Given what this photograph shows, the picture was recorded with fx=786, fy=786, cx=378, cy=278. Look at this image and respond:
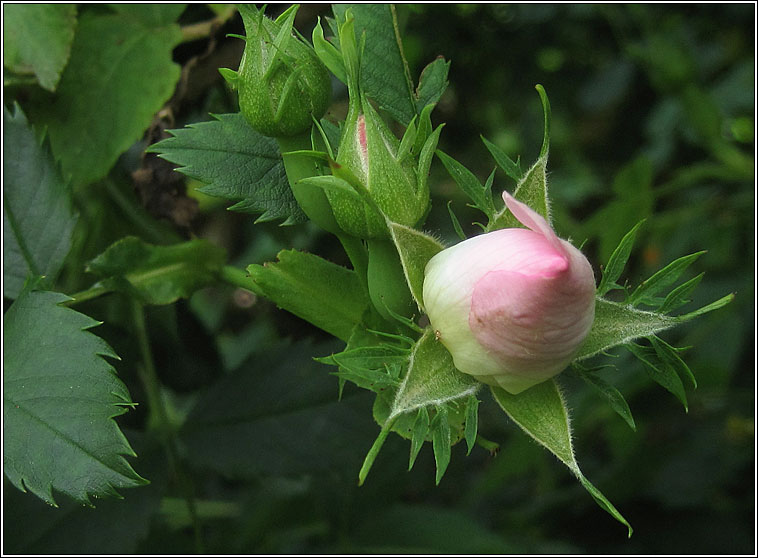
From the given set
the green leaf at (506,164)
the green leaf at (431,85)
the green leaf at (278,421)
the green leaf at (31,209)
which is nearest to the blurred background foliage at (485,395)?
the green leaf at (278,421)

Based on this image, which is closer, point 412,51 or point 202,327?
point 202,327

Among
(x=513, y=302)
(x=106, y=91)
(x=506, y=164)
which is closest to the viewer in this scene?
(x=513, y=302)

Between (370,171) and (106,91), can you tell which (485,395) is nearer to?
(370,171)

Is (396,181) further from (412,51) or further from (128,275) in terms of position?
(412,51)

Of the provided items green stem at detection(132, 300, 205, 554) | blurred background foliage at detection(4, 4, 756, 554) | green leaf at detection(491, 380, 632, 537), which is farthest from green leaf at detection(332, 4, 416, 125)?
green stem at detection(132, 300, 205, 554)

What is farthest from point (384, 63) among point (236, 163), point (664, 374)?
point (664, 374)

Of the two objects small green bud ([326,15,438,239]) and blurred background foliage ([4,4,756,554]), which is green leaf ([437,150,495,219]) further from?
blurred background foliage ([4,4,756,554])

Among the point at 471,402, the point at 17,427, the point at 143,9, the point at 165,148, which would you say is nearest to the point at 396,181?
the point at 471,402
